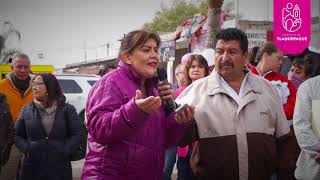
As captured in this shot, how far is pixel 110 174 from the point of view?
269 cm

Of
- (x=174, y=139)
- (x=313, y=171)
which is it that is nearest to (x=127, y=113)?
(x=174, y=139)

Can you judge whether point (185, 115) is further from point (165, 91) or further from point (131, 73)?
point (131, 73)

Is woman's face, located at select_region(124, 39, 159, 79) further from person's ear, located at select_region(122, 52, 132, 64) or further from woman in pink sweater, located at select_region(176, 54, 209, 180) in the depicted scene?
woman in pink sweater, located at select_region(176, 54, 209, 180)

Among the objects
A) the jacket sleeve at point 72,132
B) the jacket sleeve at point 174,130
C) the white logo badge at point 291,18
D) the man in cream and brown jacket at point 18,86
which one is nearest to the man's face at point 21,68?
the man in cream and brown jacket at point 18,86

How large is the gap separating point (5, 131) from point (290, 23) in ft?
28.1

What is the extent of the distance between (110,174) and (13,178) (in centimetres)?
337

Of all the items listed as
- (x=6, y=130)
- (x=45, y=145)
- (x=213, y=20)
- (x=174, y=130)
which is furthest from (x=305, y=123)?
(x=213, y=20)

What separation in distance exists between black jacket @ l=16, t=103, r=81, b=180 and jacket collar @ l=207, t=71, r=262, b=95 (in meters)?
2.06

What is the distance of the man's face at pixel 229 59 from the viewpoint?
3.28m

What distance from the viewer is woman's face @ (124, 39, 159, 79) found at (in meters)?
2.82

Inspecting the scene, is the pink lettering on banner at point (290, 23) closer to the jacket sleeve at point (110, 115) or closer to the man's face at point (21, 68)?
the man's face at point (21, 68)

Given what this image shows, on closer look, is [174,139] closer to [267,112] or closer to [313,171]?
[267,112]

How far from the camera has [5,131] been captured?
469 cm

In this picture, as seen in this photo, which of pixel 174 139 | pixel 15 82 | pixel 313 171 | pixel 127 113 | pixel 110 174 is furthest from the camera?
pixel 15 82
